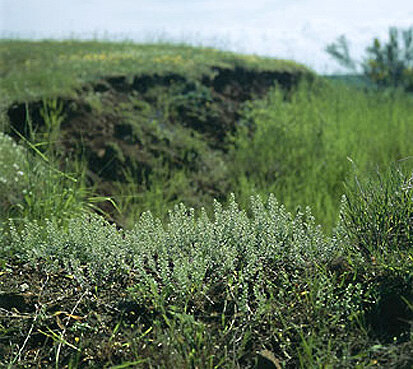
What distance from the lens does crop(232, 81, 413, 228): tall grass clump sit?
498cm

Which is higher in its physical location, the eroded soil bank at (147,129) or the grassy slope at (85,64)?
the grassy slope at (85,64)

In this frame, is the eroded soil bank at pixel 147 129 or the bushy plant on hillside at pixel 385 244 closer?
the bushy plant on hillside at pixel 385 244

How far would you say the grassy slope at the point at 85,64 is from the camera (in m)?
5.81

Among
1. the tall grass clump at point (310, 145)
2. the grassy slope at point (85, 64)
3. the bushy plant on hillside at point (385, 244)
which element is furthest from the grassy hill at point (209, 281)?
the grassy slope at point (85, 64)

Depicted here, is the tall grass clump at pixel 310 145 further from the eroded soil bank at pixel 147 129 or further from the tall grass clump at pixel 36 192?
the tall grass clump at pixel 36 192

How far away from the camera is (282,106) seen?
6.90 m

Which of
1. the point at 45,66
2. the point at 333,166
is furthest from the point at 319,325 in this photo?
the point at 45,66

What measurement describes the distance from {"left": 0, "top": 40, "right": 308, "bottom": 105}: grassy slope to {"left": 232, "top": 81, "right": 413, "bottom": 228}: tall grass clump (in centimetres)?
102

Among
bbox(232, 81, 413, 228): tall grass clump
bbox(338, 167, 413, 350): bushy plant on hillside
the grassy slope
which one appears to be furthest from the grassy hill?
the grassy slope

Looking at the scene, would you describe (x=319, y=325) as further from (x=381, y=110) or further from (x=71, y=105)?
(x=381, y=110)

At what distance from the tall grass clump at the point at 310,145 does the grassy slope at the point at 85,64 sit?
102cm

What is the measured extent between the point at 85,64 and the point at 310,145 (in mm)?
3205

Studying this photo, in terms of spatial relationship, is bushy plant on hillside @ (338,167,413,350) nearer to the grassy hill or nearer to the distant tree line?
the grassy hill

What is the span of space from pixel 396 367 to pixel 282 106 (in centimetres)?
531
